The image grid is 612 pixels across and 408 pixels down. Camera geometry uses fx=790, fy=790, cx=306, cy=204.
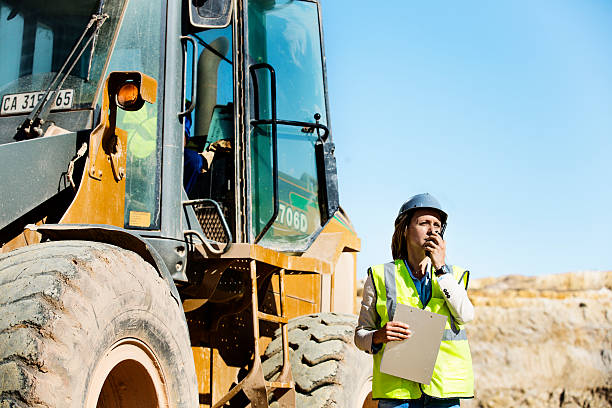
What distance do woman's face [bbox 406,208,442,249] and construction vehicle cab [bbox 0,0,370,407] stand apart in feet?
3.93

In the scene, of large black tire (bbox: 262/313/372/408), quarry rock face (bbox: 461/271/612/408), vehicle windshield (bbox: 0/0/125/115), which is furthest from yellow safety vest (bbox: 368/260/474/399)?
quarry rock face (bbox: 461/271/612/408)

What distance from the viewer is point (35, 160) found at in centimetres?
376

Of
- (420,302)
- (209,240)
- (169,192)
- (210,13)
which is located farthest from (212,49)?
(420,302)

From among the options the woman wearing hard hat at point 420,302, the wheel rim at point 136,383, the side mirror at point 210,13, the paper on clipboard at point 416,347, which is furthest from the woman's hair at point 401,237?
the side mirror at point 210,13

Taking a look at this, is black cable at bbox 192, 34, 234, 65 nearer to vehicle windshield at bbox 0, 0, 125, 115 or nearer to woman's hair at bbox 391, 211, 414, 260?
vehicle windshield at bbox 0, 0, 125, 115

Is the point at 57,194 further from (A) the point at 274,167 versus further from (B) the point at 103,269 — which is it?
(A) the point at 274,167

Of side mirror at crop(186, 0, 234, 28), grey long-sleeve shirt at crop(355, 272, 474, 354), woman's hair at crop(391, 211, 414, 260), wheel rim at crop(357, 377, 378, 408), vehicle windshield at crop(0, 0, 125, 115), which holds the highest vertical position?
side mirror at crop(186, 0, 234, 28)

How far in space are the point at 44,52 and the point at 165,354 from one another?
182 centimetres

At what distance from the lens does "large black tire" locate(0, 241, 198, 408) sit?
2.79 metres

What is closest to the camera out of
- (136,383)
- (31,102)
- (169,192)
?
(136,383)

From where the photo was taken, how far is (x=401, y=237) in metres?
3.68

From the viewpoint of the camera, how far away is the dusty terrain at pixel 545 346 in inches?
597

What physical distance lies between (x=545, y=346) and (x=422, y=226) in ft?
44.3

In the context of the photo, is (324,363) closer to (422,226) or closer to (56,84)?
(422,226)
